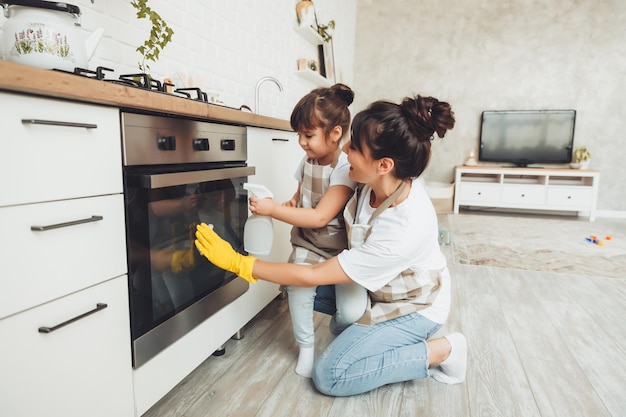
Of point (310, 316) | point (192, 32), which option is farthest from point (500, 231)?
point (192, 32)

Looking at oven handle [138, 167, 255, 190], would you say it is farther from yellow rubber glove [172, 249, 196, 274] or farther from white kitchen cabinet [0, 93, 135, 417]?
yellow rubber glove [172, 249, 196, 274]

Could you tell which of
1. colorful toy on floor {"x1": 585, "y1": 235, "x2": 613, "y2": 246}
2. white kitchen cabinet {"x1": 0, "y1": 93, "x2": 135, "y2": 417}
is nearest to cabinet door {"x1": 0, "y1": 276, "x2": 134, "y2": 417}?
white kitchen cabinet {"x1": 0, "y1": 93, "x2": 135, "y2": 417}

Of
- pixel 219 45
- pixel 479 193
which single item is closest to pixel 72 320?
pixel 219 45

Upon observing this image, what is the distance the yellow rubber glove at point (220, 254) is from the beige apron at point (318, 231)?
30 cm

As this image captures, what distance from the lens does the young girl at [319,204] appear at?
1.21 meters

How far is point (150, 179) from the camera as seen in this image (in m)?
0.89

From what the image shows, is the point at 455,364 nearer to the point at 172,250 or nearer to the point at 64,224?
the point at 172,250

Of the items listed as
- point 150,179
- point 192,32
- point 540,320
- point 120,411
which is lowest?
point 540,320

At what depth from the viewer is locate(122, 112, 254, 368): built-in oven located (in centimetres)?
90

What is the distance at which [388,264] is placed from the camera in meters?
1.05

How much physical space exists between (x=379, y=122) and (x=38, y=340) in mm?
858

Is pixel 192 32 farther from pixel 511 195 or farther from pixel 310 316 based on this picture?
pixel 511 195

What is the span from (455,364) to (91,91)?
4.03 ft

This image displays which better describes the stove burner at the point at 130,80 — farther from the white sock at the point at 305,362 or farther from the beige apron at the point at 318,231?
the white sock at the point at 305,362
